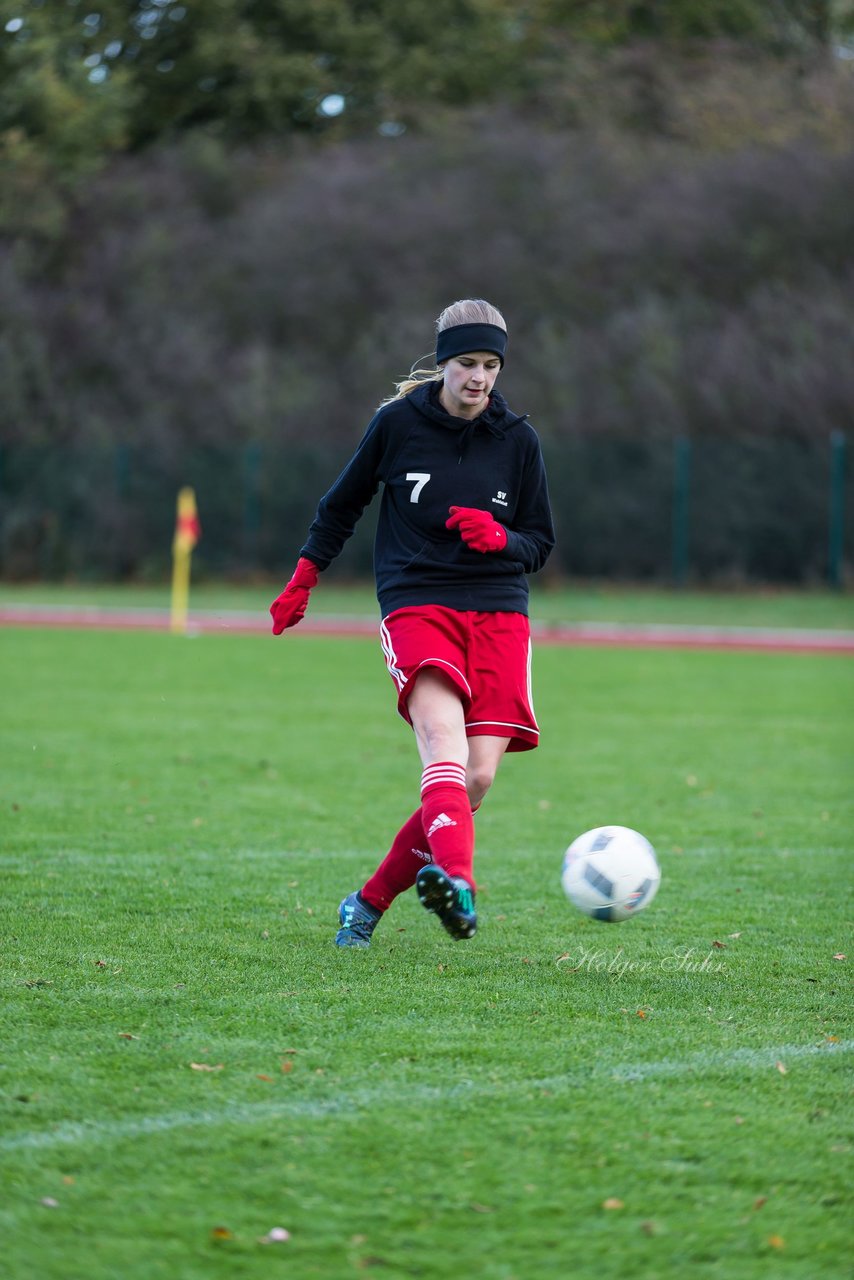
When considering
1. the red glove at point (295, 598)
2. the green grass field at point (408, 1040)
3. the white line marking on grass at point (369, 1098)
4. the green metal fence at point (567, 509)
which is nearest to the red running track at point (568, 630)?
the green metal fence at point (567, 509)

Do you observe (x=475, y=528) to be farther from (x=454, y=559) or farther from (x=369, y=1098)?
(x=369, y=1098)

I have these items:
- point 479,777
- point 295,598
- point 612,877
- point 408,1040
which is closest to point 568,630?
point 295,598

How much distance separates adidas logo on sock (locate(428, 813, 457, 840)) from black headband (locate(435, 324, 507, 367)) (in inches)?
56.4

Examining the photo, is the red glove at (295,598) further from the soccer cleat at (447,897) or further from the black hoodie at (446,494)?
the soccer cleat at (447,897)

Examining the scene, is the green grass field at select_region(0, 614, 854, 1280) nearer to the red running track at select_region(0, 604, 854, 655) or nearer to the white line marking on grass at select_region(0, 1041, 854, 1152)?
the white line marking on grass at select_region(0, 1041, 854, 1152)

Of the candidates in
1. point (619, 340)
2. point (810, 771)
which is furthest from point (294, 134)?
point (810, 771)

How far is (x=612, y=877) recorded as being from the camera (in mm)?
5332

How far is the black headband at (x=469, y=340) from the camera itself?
5266mm

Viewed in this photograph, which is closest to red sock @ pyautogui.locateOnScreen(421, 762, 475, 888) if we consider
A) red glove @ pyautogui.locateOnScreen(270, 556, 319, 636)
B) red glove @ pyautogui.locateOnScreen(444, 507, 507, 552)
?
red glove @ pyautogui.locateOnScreen(444, 507, 507, 552)

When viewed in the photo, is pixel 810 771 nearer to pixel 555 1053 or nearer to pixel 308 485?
pixel 555 1053

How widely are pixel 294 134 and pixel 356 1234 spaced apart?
40.8 m

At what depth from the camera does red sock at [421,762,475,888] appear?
4.97 m

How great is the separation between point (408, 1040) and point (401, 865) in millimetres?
1200

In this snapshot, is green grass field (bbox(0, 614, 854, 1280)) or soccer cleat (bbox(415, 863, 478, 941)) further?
soccer cleat (bbox(415, 863, 478, 941))
